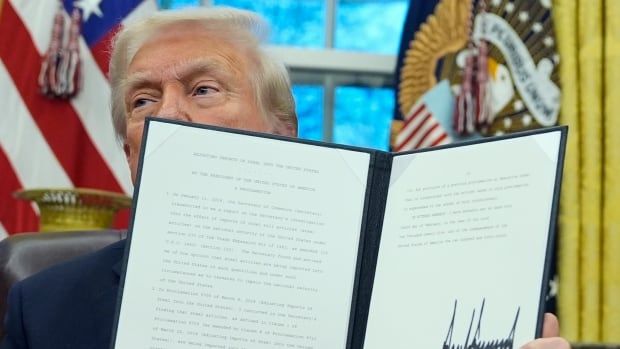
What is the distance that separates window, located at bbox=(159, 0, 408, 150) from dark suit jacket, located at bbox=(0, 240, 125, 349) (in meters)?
2.58

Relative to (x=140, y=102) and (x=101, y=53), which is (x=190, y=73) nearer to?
(x=140, y=102)

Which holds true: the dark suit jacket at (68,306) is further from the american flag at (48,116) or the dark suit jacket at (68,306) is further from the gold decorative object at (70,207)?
the american flag at (48,116)

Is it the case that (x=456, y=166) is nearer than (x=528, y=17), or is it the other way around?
(x=456, y=166)

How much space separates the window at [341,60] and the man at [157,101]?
233 centimetres

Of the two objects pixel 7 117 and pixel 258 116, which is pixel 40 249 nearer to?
pixel 258 116

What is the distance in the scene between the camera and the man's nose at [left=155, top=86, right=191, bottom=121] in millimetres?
1848

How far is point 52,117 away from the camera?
382 cm

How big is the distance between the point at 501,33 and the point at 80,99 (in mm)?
1510

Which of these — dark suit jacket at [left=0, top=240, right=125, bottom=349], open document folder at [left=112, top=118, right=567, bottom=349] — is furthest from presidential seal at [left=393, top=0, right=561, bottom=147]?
open document folder at [left=112, top=118, right=567, bottom=349]

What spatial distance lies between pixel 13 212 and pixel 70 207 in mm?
569

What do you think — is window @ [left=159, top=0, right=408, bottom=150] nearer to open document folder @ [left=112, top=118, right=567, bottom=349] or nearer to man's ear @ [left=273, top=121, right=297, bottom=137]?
man's ear @ [left=273, top=121, right=297, bottom=137]

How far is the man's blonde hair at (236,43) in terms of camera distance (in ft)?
6.44

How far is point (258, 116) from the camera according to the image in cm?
194

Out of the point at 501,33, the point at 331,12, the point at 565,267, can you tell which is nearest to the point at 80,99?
the point at 331,12
